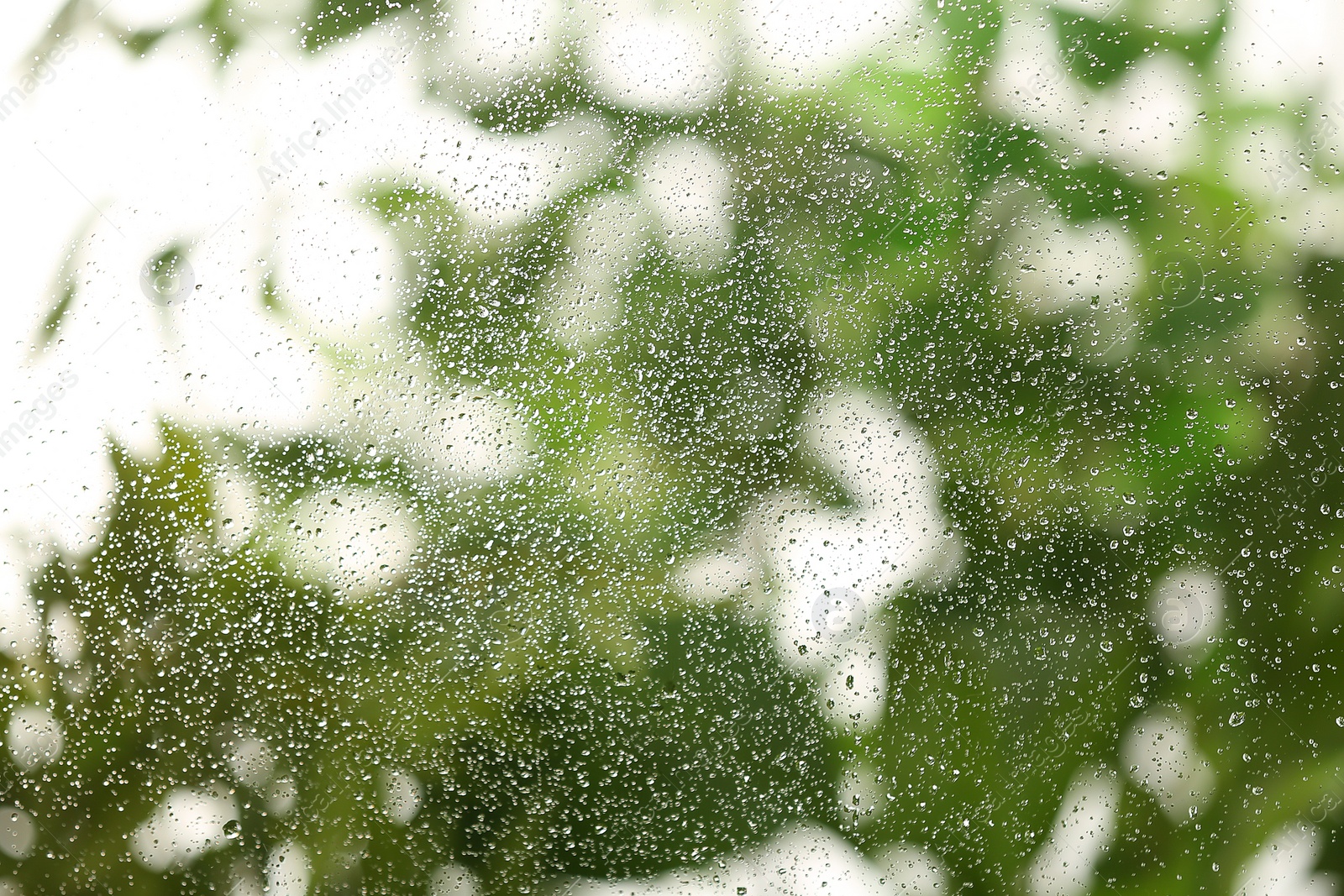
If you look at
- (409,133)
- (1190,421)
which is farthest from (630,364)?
(1190,421)

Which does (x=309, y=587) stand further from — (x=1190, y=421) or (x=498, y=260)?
(x=1190, y=421)

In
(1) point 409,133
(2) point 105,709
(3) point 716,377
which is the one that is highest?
(1) point 409,133

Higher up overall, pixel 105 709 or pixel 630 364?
pixel 630 364

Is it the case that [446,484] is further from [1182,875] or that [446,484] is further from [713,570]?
Result: [1182,875]

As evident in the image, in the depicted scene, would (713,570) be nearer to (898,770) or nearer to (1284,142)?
(898,770)

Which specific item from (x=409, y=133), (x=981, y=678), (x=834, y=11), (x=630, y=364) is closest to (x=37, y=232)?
(x=409, y=133)

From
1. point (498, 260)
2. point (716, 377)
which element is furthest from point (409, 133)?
point (716, 377)

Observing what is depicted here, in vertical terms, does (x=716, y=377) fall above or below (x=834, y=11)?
below
